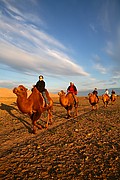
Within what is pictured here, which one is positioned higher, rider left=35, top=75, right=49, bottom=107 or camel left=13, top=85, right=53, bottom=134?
rider left=35, top=75, right=49, bottom=107

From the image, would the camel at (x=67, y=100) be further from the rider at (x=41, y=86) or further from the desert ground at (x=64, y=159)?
the desert ground at (x=64, y=159)

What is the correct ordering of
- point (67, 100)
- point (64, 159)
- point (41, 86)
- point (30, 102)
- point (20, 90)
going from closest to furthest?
point (64, 159) → point (20, 90) → point (30, 102) → point (41, 86) → point (67, 100)

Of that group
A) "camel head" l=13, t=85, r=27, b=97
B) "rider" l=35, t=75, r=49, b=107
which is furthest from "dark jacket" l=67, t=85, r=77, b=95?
"camel head" l=13, t=85, r=27, b=97

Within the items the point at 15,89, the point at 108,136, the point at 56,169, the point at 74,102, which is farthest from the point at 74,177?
the point at 74,102

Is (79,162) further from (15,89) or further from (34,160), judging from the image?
(15,89)

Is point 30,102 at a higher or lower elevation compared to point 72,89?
lower

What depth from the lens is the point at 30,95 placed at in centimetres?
920

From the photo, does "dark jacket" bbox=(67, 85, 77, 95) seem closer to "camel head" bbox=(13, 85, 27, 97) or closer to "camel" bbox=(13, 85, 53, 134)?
"camel" bbox=(13, 85, 53, 134)

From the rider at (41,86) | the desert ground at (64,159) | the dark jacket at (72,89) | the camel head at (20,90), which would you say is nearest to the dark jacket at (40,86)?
the rider at (41,86)

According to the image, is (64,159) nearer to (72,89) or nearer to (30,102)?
(30,102)

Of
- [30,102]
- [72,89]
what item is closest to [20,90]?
[30,102]

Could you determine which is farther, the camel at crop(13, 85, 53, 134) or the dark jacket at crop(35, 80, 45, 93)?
the dark jacket at crop(35, 80, 45, 93)

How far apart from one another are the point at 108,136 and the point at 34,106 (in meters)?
3.79

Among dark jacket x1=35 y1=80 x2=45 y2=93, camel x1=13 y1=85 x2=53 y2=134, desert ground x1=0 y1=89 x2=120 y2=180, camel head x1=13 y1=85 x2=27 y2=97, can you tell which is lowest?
desert ground x1=0 y1=89 x2=120 y2=180
